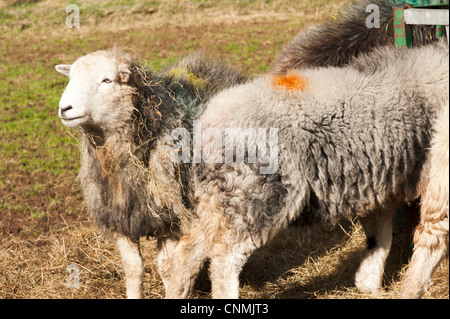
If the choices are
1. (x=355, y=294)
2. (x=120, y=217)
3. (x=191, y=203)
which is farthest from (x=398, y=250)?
(x=120, y=217)

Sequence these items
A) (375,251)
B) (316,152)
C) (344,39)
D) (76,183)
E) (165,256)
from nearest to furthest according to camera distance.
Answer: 1. (316,152)
2. (165,256)
3. (375,251)
4. (344,39)
5. (76,183)

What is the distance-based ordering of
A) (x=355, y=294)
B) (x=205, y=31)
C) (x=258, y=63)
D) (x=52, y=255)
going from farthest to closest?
(x=205, y=31), (x=258, y=63), (x=52, y=255), (x=355, y=294)

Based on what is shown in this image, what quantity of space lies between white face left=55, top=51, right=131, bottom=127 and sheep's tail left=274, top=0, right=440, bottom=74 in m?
1.64

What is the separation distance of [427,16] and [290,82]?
108 cm

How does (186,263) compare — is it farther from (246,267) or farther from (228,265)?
(246,267)

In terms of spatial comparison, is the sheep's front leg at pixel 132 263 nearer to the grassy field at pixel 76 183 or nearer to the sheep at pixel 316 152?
the grassy field at pixel 76 183

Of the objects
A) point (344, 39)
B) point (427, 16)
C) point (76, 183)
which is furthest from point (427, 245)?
point (76, 183)

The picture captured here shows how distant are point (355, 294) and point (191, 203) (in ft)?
5.18

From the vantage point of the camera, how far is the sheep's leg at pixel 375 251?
4699 mm

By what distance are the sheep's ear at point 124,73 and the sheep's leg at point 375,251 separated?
89.7 inches

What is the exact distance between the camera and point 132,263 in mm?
4305

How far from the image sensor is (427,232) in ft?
12.6

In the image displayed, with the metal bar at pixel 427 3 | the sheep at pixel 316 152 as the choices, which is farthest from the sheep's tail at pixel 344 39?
the sheep at pixel 316 152

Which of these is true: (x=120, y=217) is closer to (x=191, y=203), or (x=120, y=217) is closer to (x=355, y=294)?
(x=191, y=203)
